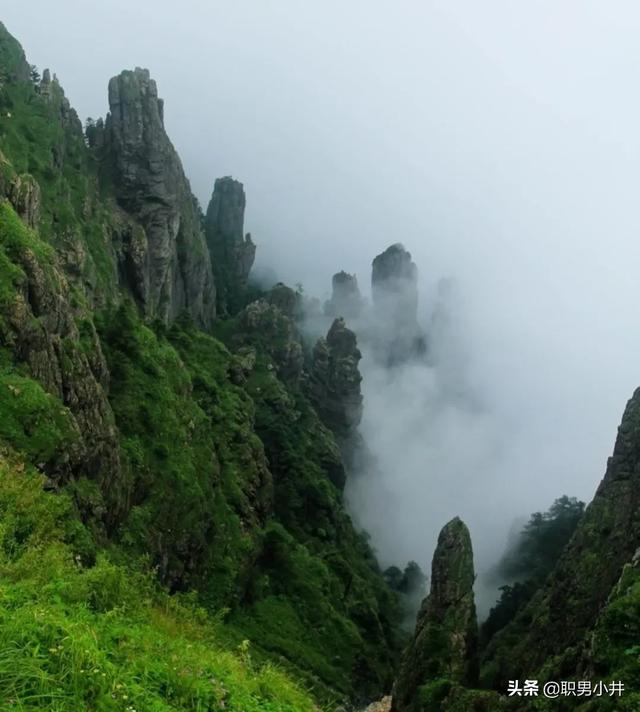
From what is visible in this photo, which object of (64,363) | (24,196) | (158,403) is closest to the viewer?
(64,363)

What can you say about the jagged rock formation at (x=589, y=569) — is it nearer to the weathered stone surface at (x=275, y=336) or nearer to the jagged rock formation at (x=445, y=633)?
the jagged rock formation at (x=445, y=633)

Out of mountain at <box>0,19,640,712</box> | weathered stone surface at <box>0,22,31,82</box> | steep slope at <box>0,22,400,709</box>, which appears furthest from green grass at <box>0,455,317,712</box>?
weathered stone surface at <box>0,22,31,82</box>

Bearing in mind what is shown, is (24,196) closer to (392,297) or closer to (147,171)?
(147,171)

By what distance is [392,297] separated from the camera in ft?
593

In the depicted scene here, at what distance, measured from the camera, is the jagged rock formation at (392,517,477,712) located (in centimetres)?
4075

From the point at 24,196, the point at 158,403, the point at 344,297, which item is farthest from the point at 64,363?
the point at 344,297

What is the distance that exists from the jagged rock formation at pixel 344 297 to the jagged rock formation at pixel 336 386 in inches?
2014

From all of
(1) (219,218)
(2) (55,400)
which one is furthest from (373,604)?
(1) (219,218)

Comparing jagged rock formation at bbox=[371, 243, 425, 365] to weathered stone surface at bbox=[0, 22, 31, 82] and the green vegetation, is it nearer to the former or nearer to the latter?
the green vegetation

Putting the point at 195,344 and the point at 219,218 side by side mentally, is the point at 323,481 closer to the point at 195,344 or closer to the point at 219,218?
the point at 195,344

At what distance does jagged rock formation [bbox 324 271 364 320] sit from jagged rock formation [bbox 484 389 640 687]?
122148 millimetres

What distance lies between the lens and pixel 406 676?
42.6 m

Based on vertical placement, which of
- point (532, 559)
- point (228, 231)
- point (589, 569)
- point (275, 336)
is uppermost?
point (228, 231)

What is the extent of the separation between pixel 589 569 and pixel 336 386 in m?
78.8
